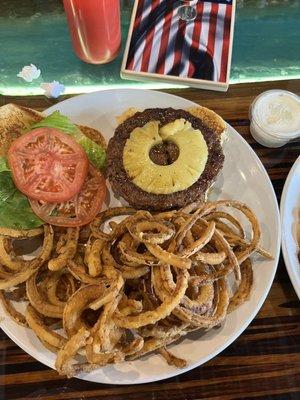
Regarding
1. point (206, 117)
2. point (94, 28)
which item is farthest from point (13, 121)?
point (206, 117)

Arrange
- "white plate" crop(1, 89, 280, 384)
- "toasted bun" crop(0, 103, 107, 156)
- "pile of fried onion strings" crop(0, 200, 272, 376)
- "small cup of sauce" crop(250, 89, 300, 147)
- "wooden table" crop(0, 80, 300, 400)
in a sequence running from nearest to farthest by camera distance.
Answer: "pile of fried onion strings" crop(0, 200, 272, 376) < "white plate" crop(1, 89, 280, 384) < "wooden table" crop(0, 80, 300, 400) < "toasted bun" crop(0, 103, 107, 156) < "small cup of sauce" crop(250, 89, 300, 147)

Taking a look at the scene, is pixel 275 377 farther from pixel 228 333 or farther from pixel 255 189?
pixel 255 189

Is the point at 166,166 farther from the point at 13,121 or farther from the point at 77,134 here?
the point at 13,121

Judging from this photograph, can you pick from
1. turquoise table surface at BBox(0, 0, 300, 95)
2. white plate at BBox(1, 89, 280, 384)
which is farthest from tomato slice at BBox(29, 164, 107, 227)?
turquoise table surface at BBox(0, 0, 300, 95)

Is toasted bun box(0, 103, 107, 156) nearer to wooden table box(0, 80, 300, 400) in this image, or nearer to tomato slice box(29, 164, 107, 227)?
tomato slice box(29, 164, 107, 227)

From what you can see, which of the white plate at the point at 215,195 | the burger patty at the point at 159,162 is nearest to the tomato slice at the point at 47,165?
the burger patty at the point at 159,162

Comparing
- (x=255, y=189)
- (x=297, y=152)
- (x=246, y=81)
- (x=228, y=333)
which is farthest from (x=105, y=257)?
(x=246, y=81)

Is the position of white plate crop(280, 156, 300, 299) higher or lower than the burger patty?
lower

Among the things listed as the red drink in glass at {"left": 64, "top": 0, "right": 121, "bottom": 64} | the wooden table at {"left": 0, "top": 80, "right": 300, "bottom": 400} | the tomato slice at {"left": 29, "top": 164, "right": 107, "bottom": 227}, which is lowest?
the wooden table at {"left": 0, "top": 80, "right": 300, "bottom": 400}
